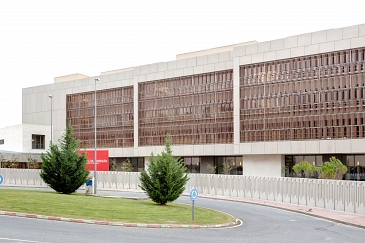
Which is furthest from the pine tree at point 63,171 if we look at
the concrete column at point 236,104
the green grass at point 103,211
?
the concrete column at point 236,104

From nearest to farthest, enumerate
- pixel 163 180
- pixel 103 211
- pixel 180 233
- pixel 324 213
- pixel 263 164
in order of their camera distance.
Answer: pixel 180 233, pixel 103 211, pixel 324 213, pixel 163 180, pixel 263 164

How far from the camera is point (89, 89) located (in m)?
80.6

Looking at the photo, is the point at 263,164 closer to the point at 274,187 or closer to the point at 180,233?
the point at 274,187

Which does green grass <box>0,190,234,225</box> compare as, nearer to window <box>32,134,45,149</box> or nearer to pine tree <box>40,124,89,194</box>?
pine tree <box>40,124,89,194</box>

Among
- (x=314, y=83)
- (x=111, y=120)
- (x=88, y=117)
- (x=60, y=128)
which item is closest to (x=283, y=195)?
(x=314, y=83)

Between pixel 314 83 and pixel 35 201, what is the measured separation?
124ft

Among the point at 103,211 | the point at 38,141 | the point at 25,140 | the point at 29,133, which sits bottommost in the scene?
the point at 103,211

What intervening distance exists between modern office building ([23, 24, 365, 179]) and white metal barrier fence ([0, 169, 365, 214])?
15787mm

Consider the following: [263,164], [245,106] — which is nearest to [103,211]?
[263,164]

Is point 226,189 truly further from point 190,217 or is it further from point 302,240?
point 302,240

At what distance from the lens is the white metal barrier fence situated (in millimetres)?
30531

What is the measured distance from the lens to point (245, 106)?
198ft

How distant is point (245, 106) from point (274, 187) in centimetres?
2363

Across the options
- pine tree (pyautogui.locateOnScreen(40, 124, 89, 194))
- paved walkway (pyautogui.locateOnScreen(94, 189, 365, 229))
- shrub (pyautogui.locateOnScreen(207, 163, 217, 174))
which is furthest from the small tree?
paved walkway (pyautogui.locateOnScreen(94, 189, 365, 229))
